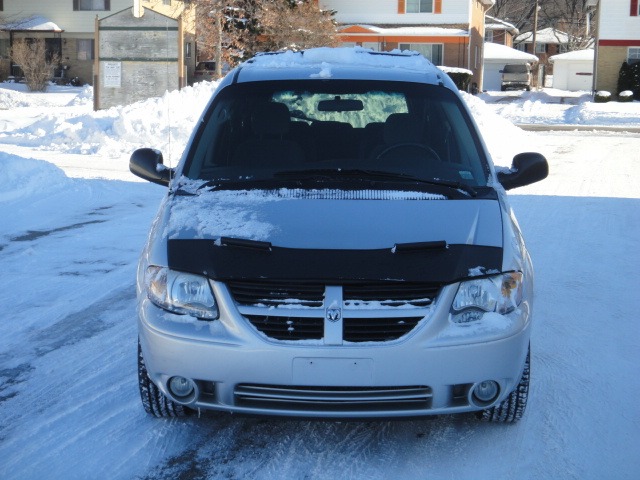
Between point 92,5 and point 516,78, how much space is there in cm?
2562

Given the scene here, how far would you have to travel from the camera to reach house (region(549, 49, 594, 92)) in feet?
231

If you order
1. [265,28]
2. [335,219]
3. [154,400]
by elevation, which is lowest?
[154,400]

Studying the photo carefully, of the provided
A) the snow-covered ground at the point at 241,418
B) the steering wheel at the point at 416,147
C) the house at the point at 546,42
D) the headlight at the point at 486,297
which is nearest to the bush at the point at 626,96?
the snow-covered ground at the point at 241,418

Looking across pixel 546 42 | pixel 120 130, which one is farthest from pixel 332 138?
pixel 546 42

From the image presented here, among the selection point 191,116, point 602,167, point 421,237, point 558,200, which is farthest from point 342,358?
point 191,116

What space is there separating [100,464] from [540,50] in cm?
9595

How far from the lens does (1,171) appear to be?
12.2 m

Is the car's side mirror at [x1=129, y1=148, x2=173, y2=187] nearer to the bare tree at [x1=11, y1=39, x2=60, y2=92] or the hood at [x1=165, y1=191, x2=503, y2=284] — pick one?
the hood at [x1=165, y1=191, x2=503, y2=284]

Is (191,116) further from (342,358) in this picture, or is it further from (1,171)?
(342,358)

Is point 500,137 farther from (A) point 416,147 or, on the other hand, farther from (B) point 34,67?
(B) point 34,67

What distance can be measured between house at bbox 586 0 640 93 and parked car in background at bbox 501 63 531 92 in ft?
37.5

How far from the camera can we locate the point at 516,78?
60406mm

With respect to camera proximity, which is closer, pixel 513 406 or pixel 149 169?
pixel 513 406

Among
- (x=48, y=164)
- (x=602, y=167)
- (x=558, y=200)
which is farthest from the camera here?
(x=602, y=167)
